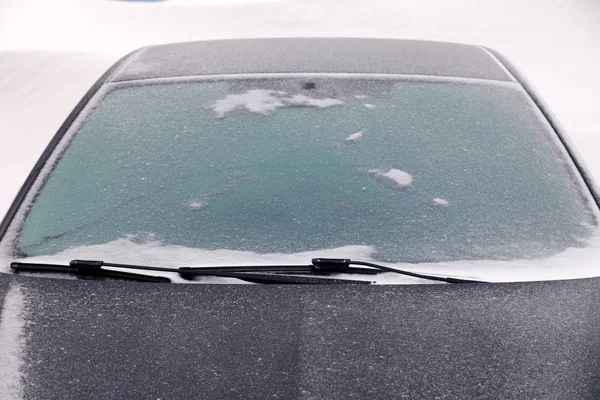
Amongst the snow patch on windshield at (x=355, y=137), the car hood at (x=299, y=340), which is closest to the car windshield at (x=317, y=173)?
the snow patch on windshield at (x=355, y=137)

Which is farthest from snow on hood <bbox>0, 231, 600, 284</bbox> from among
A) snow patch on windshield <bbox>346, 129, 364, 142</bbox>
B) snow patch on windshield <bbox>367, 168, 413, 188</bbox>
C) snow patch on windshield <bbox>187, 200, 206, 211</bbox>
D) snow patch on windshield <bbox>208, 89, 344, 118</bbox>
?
snow patch on windshield <bbox>208, 89, 344, 118</bbox>

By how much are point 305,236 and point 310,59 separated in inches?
38.0

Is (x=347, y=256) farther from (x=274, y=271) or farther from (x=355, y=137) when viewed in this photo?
(x=355, y=137)

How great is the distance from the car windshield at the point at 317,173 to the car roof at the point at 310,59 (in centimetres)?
9

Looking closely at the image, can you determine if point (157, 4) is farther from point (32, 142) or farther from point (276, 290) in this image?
point (276, 290)

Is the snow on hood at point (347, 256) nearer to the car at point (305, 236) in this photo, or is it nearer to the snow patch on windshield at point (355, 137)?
the car at point (305, 236)

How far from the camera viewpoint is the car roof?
3.28 meters

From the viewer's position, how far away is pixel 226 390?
6.36ft

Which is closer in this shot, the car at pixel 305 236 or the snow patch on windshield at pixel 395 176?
the car at pixel 305 236

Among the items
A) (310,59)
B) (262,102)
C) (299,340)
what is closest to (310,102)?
(262,102)

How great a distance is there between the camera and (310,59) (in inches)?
132

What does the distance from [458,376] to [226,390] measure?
0.48 meters

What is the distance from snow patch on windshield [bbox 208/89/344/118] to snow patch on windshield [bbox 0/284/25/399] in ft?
3.07

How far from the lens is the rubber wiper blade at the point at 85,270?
2.47 meters
